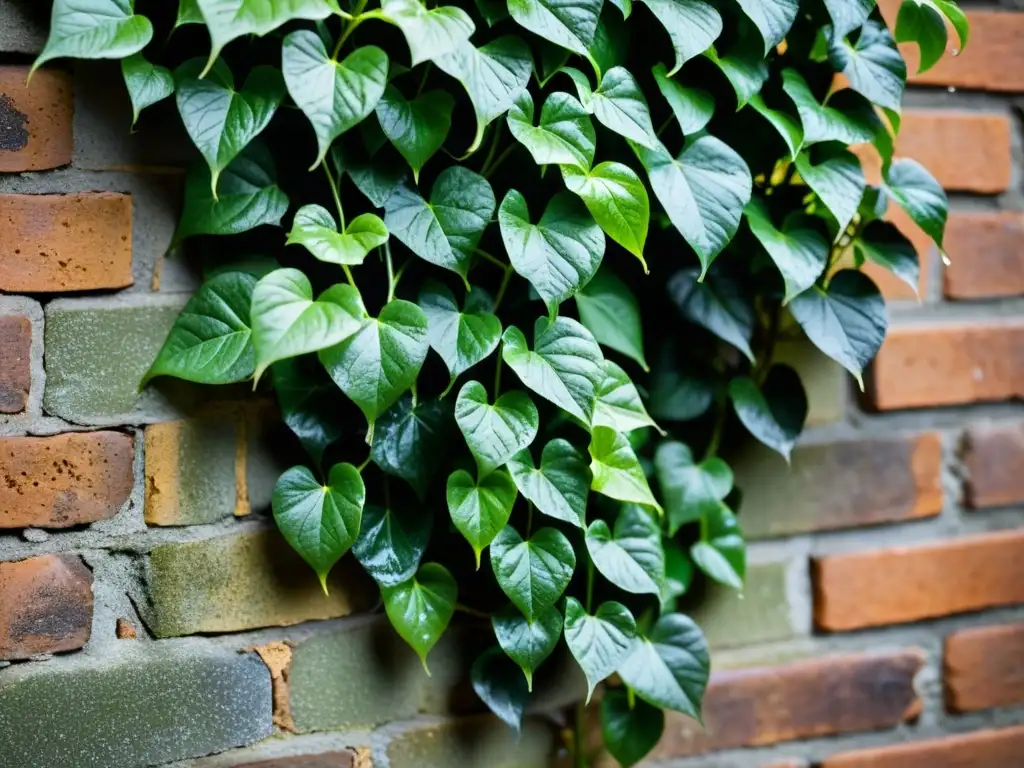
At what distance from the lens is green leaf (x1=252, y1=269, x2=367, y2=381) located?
0.51 m

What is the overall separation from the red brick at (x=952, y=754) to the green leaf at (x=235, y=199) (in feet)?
2.20

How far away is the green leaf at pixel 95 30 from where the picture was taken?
1.76 feet

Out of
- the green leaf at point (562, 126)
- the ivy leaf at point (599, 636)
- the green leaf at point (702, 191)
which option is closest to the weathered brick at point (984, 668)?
the ivy leaf at point (599, 636)

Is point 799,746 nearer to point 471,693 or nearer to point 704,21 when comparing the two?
point 471,693

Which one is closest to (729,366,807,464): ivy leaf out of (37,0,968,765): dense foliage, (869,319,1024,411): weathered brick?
(37,0,968,765): dense foliage

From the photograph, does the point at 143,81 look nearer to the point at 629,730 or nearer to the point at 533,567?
the point at 533,567

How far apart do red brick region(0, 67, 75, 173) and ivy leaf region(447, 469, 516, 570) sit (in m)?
0.35

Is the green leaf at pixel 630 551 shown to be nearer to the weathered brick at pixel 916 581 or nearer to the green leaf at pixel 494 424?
the green leaf at pixel 494 424

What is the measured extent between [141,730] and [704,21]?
0.63 meters

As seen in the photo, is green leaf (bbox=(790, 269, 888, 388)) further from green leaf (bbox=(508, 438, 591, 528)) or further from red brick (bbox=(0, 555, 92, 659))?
red brick (bbox=(0, 555, 92, 659))

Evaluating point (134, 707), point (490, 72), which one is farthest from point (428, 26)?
point (134, 707)

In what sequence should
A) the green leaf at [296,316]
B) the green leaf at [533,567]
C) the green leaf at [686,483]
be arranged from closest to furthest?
the green leaf at [296,316], the green leaf at [533,567], the green leaf at [686,483]

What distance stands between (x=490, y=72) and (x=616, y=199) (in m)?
0.12

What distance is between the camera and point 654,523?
2.25ft
